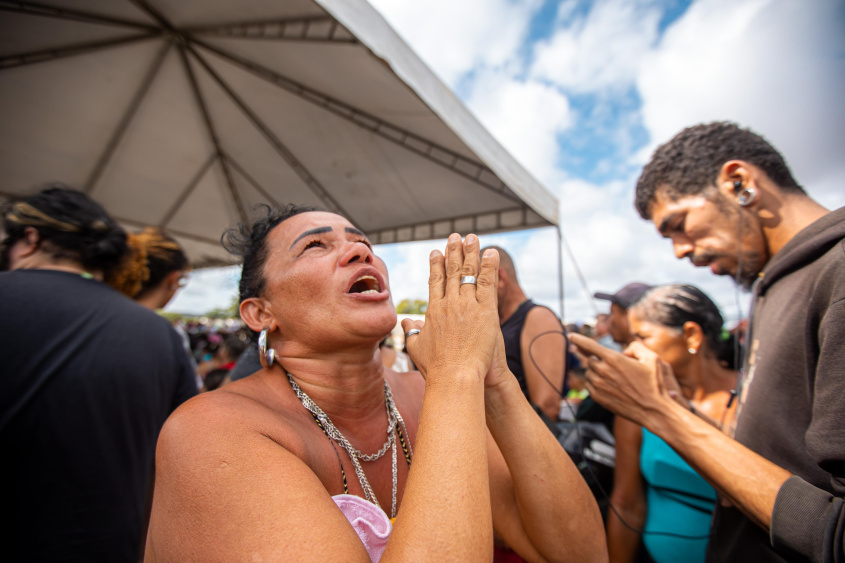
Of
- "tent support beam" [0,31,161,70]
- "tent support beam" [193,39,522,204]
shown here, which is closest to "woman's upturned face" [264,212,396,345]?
"tent support beam" [193,39,522,204]

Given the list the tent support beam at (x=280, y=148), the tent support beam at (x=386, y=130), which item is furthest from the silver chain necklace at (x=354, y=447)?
the tent support beam at (x=280, y=148)

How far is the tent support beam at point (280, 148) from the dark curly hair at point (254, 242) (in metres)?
2.99

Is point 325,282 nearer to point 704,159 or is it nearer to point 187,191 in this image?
point 704,159

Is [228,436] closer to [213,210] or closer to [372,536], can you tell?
[372,536]

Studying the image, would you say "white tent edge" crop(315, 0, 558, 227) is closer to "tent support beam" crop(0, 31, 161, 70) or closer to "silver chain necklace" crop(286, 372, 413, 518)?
"silver chain necklace" crop(286, 372, 413, 518)

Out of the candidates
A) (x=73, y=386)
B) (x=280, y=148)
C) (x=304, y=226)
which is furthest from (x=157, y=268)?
(x=280, y=148)

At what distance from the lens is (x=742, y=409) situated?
1.56 m

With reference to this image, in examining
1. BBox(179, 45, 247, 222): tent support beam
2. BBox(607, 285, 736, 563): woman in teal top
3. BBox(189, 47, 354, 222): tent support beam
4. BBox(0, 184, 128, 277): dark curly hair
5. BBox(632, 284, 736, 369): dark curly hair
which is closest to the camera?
BBox(0, 184, 128, 277): dark curly hair

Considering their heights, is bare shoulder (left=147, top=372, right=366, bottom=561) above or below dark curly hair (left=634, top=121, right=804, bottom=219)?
below

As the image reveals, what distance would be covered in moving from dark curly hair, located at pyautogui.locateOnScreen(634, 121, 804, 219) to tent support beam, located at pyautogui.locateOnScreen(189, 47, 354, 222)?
3.73 meters

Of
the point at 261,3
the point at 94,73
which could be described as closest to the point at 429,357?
the point at 261,3

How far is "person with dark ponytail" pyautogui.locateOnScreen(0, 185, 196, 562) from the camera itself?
148cm

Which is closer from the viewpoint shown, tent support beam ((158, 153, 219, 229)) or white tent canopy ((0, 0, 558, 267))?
white tent canopy ((0, 0, 558, 267))

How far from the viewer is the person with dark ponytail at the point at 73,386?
1476 mm
